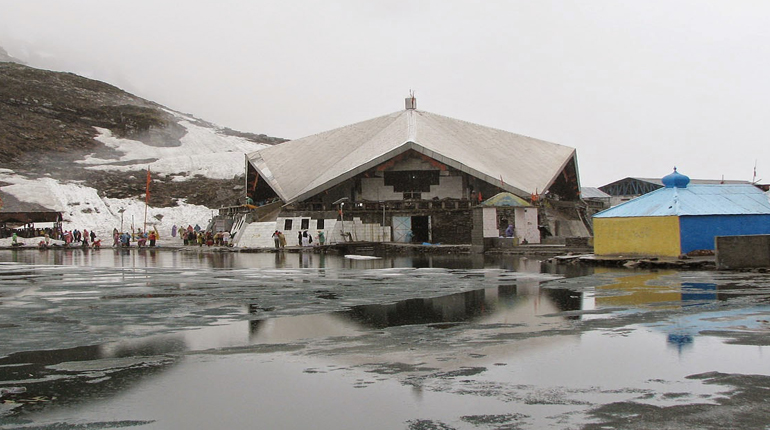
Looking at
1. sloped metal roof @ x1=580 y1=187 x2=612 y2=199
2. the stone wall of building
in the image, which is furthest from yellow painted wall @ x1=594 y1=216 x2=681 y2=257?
sloped metal roof @ x1=580 y1=187 x2=612 y2=199

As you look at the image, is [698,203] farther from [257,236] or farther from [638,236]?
[257,236]

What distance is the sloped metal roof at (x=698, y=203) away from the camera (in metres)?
23.0

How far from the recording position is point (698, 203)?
23375 millimetres

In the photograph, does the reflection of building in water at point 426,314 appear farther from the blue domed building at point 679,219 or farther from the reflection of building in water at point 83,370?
the blue domed building at point 679,219

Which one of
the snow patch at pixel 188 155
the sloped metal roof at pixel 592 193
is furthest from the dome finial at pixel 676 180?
the snow patch at pixel 188 155

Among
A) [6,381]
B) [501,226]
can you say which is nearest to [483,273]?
[6,381]

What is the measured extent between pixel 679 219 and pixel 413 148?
88.8ft

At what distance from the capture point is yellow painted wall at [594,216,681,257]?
2269 centimetres

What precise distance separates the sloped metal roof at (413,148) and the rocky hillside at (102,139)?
17035 millimetres

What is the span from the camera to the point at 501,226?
36.4m

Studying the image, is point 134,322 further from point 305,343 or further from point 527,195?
point 527,195

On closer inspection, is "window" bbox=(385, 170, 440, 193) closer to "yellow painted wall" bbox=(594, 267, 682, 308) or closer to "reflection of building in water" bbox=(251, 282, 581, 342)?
"yellow painted wall" bbox=(594, 267, 682, 308)

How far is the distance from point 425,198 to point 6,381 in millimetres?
44078

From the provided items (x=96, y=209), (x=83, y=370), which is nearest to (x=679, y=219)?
(x=83, y=370)
